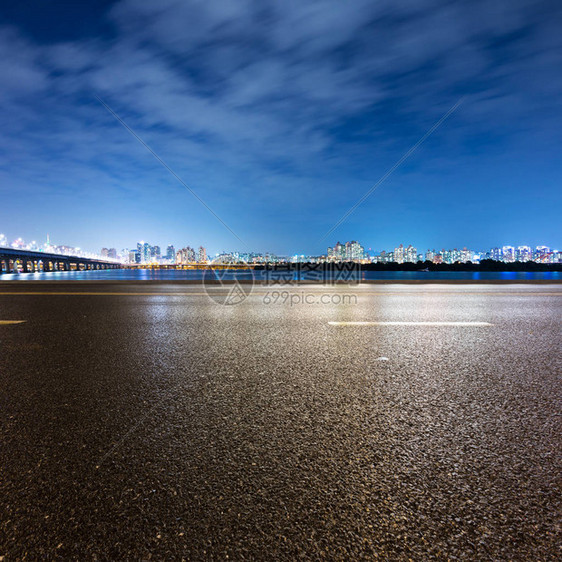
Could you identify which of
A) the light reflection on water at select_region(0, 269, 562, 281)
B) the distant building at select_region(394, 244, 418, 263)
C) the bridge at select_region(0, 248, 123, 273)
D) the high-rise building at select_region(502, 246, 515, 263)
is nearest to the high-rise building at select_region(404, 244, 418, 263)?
the distant building at select_region(394, 244, 418, 263)

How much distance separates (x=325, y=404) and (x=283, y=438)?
0.52 m

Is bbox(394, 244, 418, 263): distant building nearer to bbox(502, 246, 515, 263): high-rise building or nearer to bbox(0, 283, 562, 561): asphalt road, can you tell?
bbox(502, 246, 515, 263): high-rise building

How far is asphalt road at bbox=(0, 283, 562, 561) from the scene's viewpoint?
1.12 meters

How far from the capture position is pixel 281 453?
1613 mm

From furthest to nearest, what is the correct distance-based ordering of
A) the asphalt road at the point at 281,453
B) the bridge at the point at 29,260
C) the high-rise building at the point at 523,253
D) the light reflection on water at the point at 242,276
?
1. the high-rise building at the point at 523,253
2. the bridge at the point at 29,260
3. the light reflection on water at the point at 242,276
4. the asphalt road at the point at 281,453

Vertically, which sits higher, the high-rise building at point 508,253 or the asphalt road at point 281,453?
the high-rise building at point 508,253

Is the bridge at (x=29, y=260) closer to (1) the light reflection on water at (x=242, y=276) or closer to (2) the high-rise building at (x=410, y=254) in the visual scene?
(1) the light reflection on water at (x=242, y=276)

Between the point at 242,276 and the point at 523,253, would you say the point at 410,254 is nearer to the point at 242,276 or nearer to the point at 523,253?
the point at 523,253

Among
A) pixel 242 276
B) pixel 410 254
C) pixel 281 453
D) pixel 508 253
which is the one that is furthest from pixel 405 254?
pixel 281 453

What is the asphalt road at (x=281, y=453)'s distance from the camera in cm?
112

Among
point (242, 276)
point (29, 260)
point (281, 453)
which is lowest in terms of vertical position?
point (281, 453)

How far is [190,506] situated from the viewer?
1.26 m

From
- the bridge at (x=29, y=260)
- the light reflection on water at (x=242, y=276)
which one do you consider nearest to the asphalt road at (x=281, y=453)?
the light reflection on water at (x=242, y=276)

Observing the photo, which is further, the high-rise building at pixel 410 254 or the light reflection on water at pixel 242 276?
the high-rise building at pixel 410 254
